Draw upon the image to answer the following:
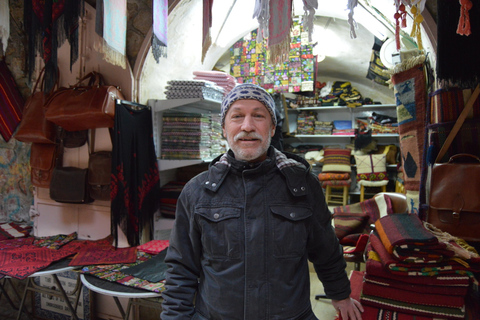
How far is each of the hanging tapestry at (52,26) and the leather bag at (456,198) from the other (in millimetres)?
2380

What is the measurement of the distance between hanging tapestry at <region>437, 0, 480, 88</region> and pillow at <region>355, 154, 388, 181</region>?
4.30 metres

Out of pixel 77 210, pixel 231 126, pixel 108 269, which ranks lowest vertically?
pixel 108 269

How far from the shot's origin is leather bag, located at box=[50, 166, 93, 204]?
258 cm

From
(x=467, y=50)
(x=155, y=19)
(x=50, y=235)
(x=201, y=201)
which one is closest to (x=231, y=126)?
(x=201, y=201)

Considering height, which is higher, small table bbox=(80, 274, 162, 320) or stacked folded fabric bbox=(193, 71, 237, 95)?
stacked folded fabric bbox=(193, 71, 237, 95)

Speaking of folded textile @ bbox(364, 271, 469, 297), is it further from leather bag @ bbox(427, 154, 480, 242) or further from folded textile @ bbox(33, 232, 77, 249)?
folded textile @ bbox(33, 232, 77, 249)

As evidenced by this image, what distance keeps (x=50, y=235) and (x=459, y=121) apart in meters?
3.38

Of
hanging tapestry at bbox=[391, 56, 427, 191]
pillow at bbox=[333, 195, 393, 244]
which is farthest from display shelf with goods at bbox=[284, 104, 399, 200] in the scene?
hanging tapestry at bbox=[391, 56, 427, 191]

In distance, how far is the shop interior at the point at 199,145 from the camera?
1.41 m

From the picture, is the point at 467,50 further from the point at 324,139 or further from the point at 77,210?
the point at 324,139

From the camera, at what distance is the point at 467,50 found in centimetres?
157

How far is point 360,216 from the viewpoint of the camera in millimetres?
2656

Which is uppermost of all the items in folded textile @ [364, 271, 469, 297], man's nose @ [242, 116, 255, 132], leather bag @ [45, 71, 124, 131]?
leather bag @ [45, 71, 124, 131]

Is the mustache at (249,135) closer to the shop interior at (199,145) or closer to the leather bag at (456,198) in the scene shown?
the shop interior at (199,145)
